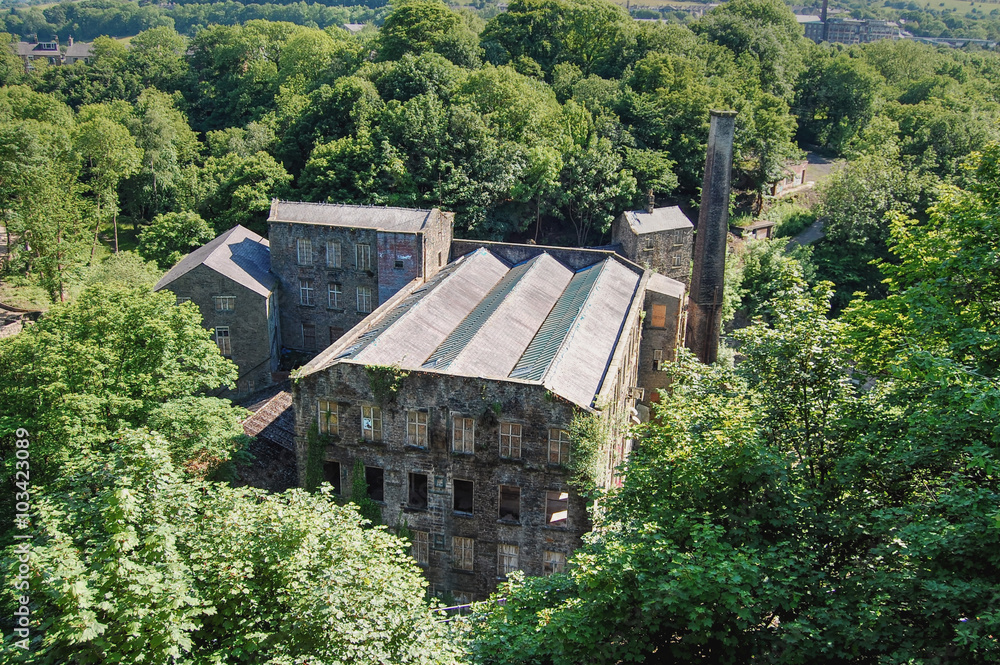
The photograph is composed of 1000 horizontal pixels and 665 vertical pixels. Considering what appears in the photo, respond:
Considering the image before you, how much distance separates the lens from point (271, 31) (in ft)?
340

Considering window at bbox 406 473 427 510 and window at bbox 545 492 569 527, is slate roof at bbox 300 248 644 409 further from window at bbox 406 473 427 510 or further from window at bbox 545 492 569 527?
window at bbox 406 473 427 510

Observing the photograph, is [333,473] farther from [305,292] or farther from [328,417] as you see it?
[305,292]

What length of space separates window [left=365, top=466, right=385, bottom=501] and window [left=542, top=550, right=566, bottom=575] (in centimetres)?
644

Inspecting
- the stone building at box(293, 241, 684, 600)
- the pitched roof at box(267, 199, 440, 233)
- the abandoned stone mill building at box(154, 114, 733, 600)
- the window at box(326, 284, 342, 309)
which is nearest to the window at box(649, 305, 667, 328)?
the abandoned stone mill building at box(154, 114, 733, 600)

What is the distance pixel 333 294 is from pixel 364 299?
195 centimetres

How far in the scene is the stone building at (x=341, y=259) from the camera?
4375 centimetres

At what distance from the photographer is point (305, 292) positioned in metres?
46.2

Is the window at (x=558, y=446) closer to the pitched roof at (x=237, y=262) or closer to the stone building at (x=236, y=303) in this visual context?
the stone building at (x=236, y=303)

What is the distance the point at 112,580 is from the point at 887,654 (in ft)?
52.2

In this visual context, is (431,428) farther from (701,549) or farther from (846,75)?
(846,75)

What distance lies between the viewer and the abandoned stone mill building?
28094 mm

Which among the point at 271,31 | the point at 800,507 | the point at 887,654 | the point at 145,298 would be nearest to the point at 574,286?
the point at 145,298

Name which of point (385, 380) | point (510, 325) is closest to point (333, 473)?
point (385, 380)

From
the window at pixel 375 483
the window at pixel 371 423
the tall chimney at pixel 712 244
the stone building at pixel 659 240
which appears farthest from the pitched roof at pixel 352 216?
the window at pixel 375 483
